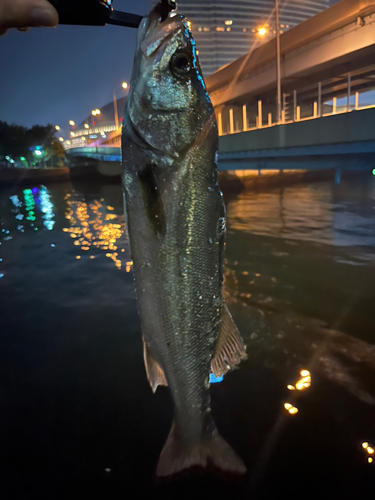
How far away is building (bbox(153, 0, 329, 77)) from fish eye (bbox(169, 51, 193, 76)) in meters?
140

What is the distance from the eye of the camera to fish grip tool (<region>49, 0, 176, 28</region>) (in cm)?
205

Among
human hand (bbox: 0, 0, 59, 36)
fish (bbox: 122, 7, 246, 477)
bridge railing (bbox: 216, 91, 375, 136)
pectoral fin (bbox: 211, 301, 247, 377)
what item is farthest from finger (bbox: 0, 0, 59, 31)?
bridge railing (bbox: 216, 91, 375, 136)

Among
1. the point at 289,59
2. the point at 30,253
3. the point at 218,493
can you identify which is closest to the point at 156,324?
the point at 218,493

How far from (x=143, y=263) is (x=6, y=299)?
812 centimetres

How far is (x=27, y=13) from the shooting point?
2.08 m

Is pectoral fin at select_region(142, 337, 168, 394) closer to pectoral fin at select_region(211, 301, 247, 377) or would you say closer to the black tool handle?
Result: pectoral fin at select_region(211, 301, 247, 377)

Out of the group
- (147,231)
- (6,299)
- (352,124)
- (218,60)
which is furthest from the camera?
(218,60)

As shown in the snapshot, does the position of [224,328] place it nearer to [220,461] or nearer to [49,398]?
[220,461]

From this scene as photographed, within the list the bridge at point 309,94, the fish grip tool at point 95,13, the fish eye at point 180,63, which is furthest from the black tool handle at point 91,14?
the bridge at point 309,94

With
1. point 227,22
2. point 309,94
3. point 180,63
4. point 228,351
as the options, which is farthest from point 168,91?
point 227,22

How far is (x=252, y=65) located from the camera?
3503 centimetres

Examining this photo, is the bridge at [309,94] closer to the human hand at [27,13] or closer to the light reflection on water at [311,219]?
the light reflection on water at [311,219]

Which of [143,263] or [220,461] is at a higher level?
[143,263]

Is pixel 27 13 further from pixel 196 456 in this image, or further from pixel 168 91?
pixel 196 456
